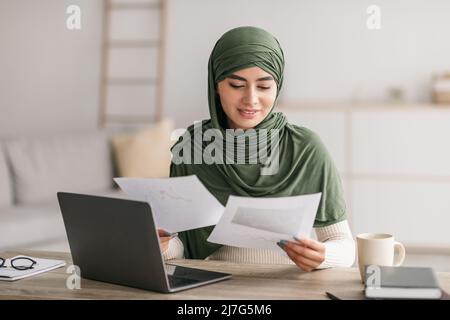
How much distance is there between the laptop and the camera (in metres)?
1.50

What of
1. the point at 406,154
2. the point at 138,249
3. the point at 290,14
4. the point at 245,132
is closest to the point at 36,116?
the point at 290,14

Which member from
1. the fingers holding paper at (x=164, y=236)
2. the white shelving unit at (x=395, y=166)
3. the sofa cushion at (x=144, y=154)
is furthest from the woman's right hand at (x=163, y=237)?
the white shelving unit at (x=395, y=166)

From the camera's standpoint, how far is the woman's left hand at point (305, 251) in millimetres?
1654

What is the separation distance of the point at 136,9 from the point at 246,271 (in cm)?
404

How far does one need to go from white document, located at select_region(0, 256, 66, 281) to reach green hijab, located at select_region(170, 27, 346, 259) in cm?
38

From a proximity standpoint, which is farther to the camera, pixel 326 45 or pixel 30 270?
pixel 326 45

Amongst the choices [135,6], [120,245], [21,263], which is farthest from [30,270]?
[135,6]

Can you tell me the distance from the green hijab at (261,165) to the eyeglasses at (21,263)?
0.43m

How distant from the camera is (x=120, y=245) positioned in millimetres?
1562

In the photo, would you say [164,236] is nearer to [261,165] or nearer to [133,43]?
[261,165]

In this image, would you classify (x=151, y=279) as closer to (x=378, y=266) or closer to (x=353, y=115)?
(x=378, y=266)

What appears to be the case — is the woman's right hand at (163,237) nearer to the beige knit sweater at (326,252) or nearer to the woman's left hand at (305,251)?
the beige knit sweater at (326,252)

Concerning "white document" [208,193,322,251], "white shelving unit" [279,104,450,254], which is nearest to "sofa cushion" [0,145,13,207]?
"white shelving unit" [279,104,450,254]

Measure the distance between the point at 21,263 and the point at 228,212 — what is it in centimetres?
56
